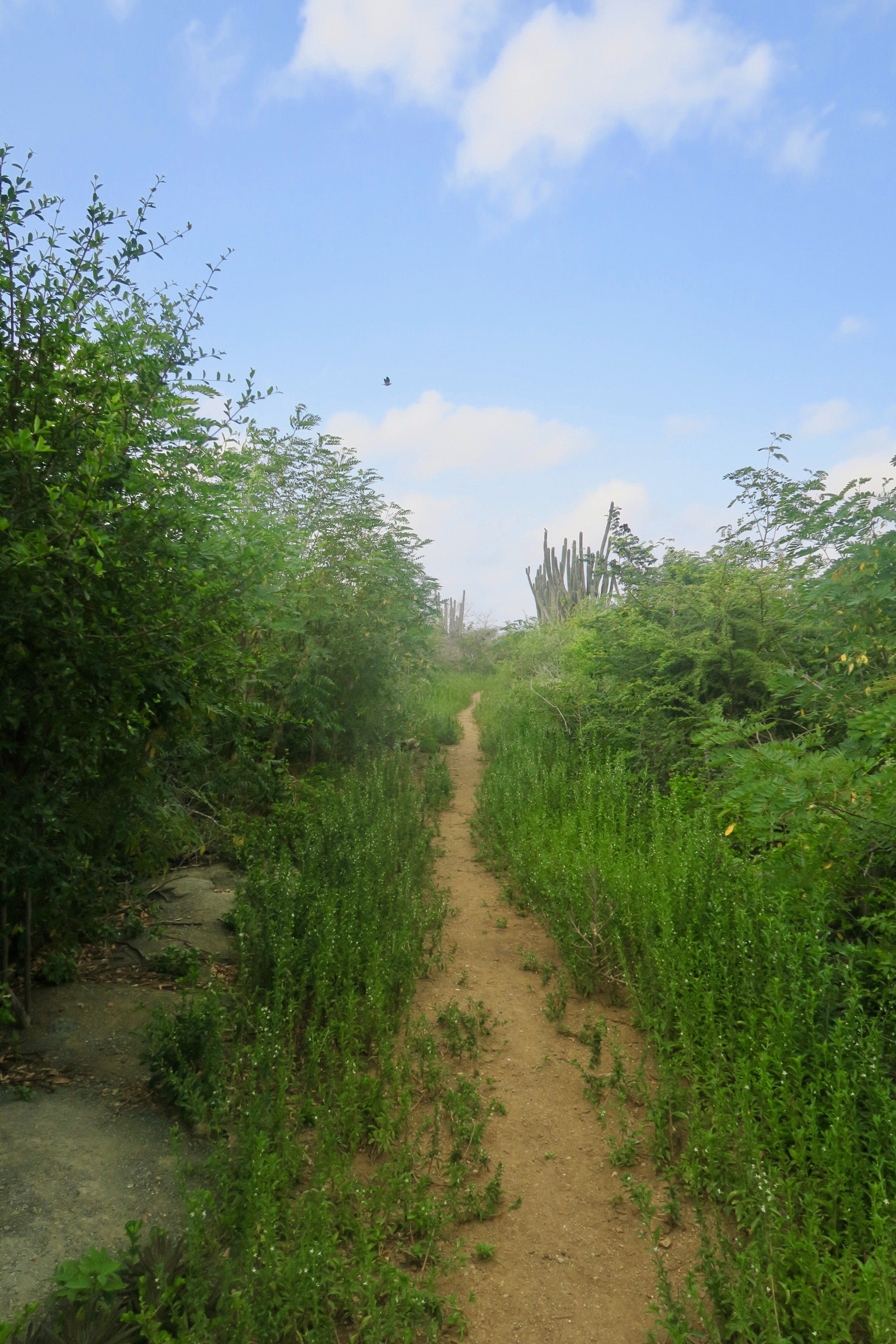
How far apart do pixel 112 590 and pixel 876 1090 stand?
336 cm

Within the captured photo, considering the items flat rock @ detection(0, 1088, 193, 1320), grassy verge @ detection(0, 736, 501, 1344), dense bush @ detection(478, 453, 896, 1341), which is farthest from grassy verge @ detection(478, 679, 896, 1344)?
flat rock @ detection(0, 1088, 193, 1320)

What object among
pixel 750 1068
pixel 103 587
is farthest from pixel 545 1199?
pixel 103 587

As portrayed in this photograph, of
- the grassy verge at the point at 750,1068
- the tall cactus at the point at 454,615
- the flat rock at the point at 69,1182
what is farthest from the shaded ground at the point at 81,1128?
the tall cactus at the point at 454,615

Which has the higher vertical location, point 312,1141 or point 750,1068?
point 750,1068

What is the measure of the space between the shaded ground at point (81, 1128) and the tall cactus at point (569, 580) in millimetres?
10037

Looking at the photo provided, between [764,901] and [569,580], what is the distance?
70.8ft

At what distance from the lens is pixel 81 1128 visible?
3.10 meters

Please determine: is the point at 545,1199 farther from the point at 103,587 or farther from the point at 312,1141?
the point at 103,587

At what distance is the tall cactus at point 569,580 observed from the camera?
1684 cm

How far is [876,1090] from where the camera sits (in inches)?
110

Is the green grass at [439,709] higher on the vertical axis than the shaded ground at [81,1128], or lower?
higher

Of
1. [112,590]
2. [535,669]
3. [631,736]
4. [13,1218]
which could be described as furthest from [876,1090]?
[535,669]

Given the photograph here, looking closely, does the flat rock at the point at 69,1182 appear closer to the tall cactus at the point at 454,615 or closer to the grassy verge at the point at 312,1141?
the grassy verge at the point at 312,1141

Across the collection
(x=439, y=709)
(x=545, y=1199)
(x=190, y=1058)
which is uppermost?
(x=439, y=709)
